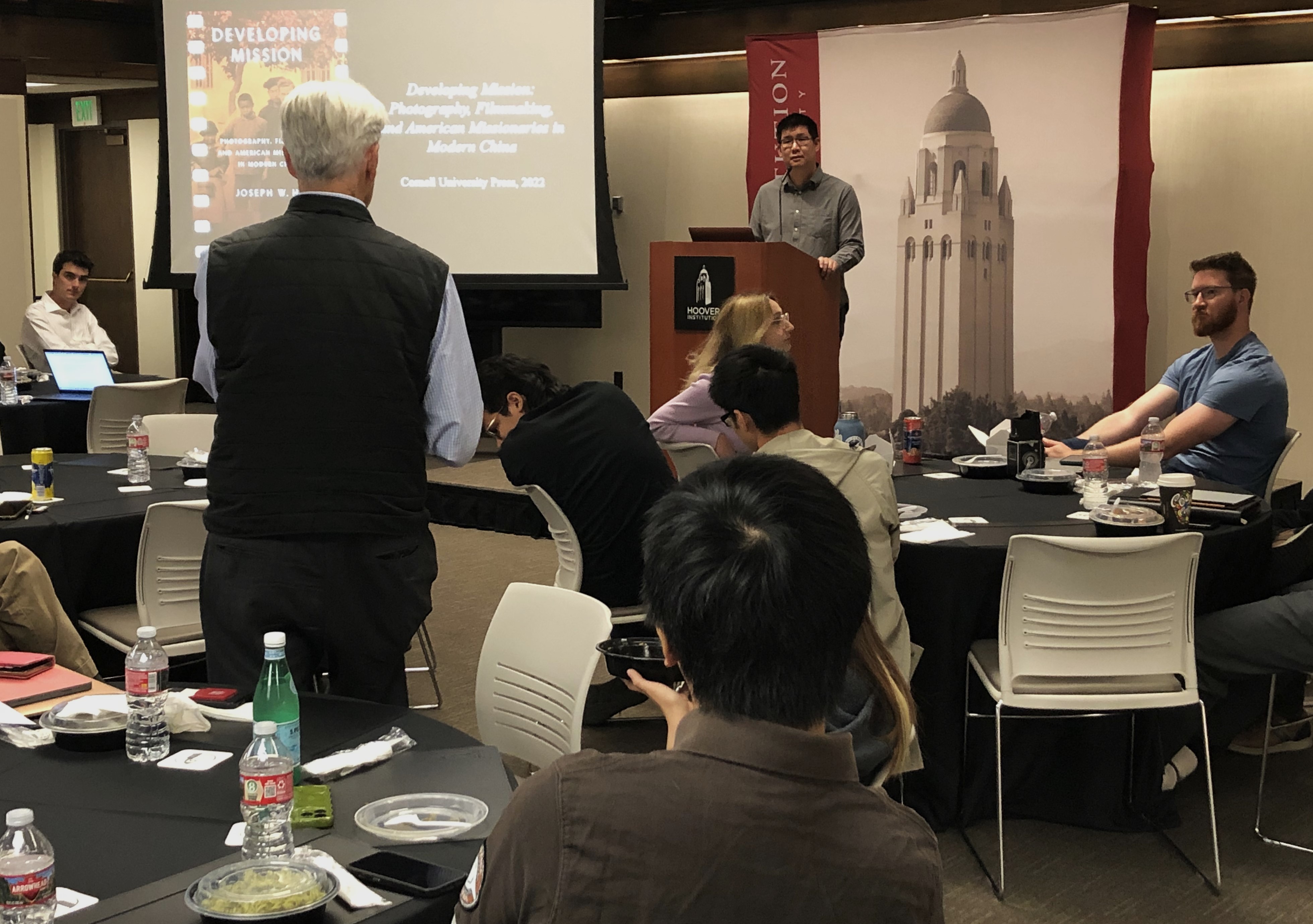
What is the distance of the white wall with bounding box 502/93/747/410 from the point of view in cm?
920

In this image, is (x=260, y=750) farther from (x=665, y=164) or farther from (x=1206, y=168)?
(x=665, y=164)

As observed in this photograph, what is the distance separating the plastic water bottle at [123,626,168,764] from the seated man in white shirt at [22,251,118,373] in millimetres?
6340

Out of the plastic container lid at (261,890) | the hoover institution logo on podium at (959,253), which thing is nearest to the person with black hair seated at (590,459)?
the plastic container lid at (261,890)

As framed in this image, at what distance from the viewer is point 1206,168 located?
745 centimetres

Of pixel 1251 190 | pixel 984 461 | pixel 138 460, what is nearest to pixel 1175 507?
pixel 984 461

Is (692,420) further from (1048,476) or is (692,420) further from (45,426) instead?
(45,426)

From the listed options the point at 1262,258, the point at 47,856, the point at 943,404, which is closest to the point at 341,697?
the point at 47,856

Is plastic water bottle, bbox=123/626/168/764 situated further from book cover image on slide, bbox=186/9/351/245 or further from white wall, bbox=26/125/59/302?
white wall, bbox=26/125/59/302

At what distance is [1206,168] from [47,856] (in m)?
7.30

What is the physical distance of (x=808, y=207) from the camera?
22.3 ft

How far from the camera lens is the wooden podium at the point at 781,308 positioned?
582 cm

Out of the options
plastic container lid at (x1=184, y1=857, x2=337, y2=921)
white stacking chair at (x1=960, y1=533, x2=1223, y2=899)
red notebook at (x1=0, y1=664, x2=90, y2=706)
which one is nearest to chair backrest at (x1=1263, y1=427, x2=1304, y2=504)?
white stacking chair at (x1=960, y1=533, x2=1223, y2=899)

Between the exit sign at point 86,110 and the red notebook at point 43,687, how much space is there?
36.8 ft

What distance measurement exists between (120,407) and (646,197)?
4.47 metres
